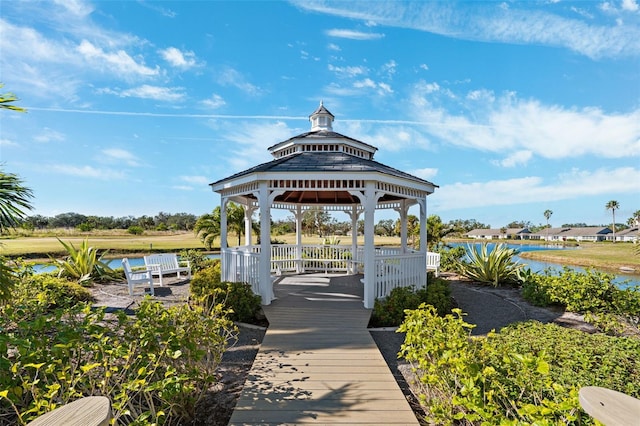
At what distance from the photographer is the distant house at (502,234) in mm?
93688

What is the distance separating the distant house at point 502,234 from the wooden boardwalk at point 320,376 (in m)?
97.9

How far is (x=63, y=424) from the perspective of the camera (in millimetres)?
1321

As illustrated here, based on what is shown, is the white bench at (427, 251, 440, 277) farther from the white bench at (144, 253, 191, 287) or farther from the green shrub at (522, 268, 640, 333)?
the white bench at (144, 253, 191, 287)

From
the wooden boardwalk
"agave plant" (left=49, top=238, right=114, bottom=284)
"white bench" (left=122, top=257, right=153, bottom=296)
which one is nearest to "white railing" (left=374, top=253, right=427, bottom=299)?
the wooden boardwalk

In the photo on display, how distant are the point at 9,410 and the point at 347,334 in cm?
422

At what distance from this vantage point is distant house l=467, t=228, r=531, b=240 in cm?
9369

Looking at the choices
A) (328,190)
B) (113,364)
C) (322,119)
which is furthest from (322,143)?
(113,364)

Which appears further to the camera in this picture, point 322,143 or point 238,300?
point 322,143

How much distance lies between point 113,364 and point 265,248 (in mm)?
4221

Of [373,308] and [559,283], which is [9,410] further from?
[559,283]

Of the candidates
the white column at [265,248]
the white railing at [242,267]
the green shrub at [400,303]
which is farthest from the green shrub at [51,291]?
the green shrub at [400,303]

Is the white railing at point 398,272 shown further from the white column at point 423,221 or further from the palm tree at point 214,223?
the palm tree at point 214,223

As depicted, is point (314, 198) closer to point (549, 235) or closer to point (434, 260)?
point (434, 260)

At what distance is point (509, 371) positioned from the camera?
274 cm
